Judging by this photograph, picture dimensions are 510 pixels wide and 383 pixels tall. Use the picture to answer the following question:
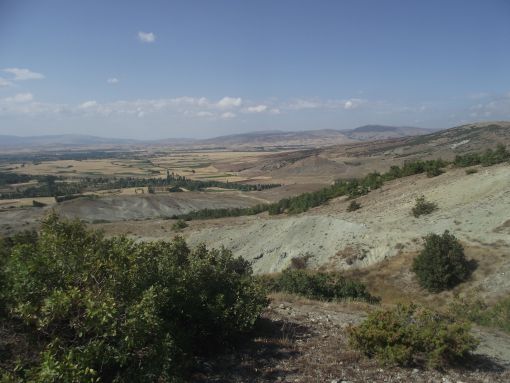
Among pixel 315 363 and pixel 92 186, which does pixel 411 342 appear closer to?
pixel 315 363

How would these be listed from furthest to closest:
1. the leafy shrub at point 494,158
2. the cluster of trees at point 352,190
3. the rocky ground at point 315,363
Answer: the cluster of trees at point 352,190 → the leafy shrub at point 494,158 → the rocky ground at point 315,363

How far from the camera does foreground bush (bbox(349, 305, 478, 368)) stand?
8.80 metres


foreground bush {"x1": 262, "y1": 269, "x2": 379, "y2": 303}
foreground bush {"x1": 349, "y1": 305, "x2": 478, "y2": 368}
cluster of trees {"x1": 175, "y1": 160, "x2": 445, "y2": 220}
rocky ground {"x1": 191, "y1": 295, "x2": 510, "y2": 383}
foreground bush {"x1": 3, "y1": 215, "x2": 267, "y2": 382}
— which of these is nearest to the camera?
foreground bush {"x1": 3, "y1": 215, "x2": 267, "y2": 382}

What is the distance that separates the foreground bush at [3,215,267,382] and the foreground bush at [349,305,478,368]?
2.72 meters

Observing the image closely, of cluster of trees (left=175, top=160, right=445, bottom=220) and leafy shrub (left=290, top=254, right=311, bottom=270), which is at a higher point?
cluster of trees (left=175, top=160, right=445, bottom=220)

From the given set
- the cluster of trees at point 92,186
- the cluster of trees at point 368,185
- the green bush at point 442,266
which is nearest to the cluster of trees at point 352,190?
the cluster of trees at point 368,185

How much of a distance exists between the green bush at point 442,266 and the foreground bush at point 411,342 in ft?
39.1

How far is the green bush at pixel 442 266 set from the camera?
67.7ft

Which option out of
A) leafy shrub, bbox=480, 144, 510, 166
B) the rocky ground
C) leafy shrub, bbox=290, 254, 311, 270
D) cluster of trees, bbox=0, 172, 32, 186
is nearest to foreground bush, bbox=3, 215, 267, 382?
the rocky ground

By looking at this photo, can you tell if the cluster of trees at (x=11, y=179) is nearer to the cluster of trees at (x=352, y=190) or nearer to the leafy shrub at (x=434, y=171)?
the cluster of trees at (x=352, y=190)

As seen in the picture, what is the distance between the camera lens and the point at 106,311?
5.94m

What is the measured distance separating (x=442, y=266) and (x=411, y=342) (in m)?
13.0

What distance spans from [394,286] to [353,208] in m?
18.2

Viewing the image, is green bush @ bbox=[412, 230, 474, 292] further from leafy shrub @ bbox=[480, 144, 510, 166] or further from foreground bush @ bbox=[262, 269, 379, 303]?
leafy shrub @ bbox=[480, 144, 510, 166]
